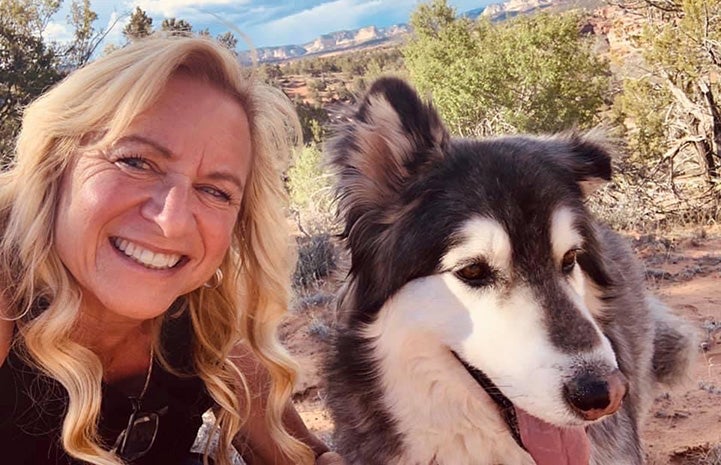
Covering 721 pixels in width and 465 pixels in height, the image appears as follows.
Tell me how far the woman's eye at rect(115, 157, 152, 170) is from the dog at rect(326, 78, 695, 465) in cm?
88

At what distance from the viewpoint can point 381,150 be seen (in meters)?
3.00

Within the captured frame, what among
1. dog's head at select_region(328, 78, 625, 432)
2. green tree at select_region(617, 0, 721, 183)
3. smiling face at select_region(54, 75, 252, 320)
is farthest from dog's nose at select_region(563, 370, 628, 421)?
green tree at select_region(617, 0, 721, 183)

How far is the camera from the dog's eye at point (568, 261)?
2656 mm

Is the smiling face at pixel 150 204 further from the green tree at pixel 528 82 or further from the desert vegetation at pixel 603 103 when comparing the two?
the green tree at pixel 528 82

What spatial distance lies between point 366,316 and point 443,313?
435mm

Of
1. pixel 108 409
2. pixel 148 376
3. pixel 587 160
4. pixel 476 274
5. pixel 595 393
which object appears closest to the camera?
pixel 595 393

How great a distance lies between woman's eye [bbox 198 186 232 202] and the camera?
8.74 ft

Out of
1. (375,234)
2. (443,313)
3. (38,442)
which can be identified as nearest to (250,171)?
(375,234)

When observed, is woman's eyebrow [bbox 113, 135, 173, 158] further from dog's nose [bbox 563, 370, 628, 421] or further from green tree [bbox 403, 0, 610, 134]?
green tree [bbox 403, 0, 610, 134]

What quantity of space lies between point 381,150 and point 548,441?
140 centimetres

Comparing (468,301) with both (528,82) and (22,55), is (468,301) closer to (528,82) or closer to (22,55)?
(528,82)

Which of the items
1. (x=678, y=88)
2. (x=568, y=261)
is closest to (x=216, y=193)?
(x=568, y=261)

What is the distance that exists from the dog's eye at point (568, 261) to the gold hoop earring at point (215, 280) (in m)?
1.61

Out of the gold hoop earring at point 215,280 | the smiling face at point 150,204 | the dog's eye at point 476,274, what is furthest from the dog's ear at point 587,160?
the gold hoop earring at point 215,280
